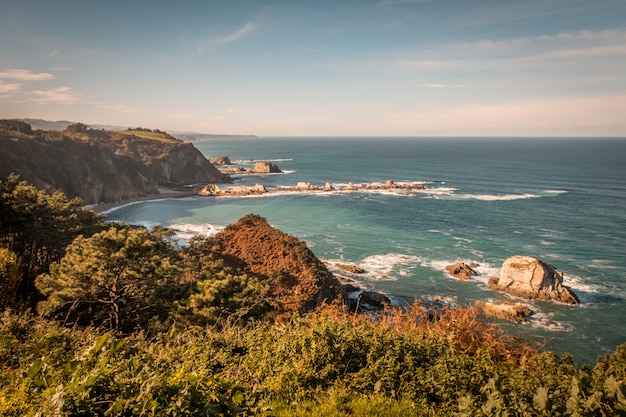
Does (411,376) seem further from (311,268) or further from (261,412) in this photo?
(311,268)

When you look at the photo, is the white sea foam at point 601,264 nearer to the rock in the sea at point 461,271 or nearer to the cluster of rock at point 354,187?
the rock in the sea at point 461,271

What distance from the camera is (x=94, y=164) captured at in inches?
3297

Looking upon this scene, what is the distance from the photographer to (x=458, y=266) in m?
41.6

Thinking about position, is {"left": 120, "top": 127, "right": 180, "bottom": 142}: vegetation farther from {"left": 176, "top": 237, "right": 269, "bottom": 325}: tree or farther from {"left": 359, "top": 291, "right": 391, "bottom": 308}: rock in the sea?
{"left": 176, "top": 237, "right": 269, "bottom": 325}: tree

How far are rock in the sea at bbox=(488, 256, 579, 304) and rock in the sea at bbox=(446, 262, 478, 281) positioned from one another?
3327mm

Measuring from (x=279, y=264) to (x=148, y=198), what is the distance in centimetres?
7005

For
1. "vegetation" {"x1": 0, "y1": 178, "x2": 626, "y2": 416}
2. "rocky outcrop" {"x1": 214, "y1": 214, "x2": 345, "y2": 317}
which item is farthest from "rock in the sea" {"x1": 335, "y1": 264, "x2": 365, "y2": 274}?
"vegetation" {"x1": 0, "y1": 178, "x2": 626, "y2": 416}

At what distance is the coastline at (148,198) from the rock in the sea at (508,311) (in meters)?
71.8

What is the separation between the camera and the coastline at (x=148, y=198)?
7394 cm

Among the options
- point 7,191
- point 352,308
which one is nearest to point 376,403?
point 352,308

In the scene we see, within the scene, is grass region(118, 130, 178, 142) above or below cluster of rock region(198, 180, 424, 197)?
above

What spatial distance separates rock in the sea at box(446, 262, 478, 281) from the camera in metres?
→ 40.1

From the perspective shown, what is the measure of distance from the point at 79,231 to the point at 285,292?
15827 mm

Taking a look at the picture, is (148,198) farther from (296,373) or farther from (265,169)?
(296,373)
